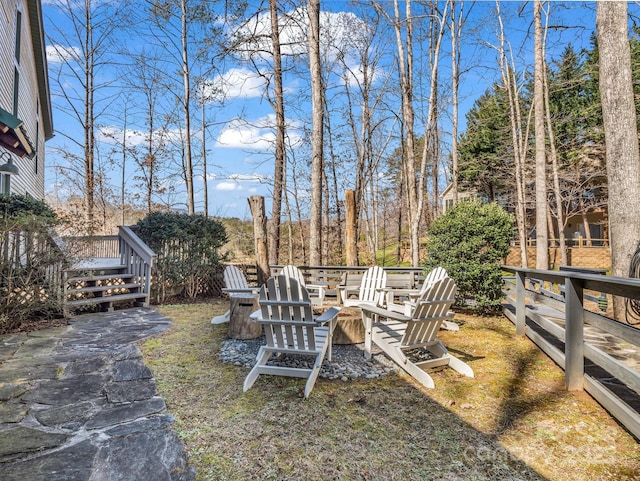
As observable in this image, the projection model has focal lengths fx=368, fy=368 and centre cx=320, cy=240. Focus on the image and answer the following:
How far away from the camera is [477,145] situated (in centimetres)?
1869

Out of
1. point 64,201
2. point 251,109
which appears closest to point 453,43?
point 251,109

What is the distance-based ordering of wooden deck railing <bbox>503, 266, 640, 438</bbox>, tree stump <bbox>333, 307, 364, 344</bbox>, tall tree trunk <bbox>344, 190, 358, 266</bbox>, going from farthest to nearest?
tall tree trunk <bbox>344, 190, 358, 266</bbox> → tree stump <bbox>333, 307, 364, 344</bbox> → wooden deck railing <bbox>503, 266, 640, 438</bbox>

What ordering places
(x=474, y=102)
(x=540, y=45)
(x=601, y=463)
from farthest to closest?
(x=474, y=102) < (x=540, y=45) < (x=601, y=463)

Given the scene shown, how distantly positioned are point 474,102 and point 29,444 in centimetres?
2338

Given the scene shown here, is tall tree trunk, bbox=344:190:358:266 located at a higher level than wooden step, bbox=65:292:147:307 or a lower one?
higher

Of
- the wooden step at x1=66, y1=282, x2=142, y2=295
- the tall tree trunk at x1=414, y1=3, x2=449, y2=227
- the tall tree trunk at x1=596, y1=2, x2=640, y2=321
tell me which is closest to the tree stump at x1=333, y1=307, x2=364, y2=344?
the tall tree trunk at x1=596, y1=2, x2=640, y2=321

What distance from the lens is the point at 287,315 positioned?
3.10 meters

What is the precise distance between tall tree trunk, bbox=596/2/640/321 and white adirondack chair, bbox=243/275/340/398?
420 cm

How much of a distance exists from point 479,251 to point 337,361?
3605 millimetres

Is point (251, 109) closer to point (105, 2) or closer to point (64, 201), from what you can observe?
point (105, 2)

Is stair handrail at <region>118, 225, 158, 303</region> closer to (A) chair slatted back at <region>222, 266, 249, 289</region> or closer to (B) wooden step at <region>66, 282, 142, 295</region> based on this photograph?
(B) wooden step at <region>66, 282, 142, 295</region>

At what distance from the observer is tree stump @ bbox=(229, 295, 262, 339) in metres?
4.63

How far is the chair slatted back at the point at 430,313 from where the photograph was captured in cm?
322

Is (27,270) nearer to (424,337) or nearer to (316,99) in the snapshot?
(424,337)
